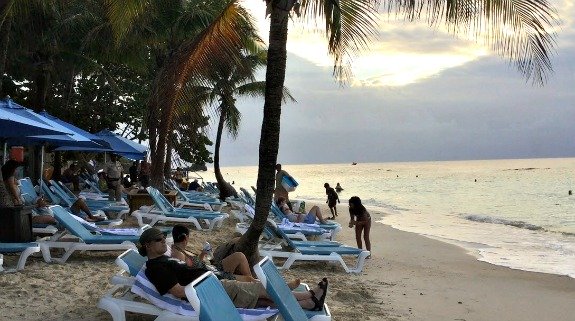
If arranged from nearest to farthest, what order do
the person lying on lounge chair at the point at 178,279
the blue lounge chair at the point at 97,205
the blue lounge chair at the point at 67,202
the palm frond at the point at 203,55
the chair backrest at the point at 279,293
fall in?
the chair backrest at the point at 279,293
the person lying on lounge chair at the point at 178,279
the palm frond at the point at 203,55
the blue lounge chair at the point at 67,202
the blue lounge chair at the point at 97,205

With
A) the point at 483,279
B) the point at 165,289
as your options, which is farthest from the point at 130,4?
the point at 483,279

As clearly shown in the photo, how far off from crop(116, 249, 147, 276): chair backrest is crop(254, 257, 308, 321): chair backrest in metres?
1.12

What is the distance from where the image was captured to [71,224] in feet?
23.4

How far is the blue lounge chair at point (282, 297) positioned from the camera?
A: 14.0 feet

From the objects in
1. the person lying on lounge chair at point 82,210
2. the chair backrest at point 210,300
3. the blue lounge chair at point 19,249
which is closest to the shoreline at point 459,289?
the chair backrest at point 210,300

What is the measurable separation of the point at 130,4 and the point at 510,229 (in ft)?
54.2

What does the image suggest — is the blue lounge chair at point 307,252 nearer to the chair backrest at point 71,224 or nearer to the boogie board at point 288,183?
the chair backrest at point 71,224

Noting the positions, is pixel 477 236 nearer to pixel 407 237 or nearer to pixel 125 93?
pixel 407 237

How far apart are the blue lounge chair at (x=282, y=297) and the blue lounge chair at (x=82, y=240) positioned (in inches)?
117

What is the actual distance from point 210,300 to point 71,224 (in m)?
3.88

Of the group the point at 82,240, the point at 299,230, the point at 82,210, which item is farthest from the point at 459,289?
the point at 82,210

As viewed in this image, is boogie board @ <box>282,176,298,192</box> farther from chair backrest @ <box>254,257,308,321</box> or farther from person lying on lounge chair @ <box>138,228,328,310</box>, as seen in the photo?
chair backrest @ <box>254,257,308,321</box>

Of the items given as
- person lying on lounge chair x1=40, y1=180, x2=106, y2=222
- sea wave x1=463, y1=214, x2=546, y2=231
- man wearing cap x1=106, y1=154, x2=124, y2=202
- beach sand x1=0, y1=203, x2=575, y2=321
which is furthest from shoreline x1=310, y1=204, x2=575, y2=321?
sea wave x1=463, y1=214, x2=546, y2=231

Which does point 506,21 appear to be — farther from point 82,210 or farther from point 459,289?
point 82,210
